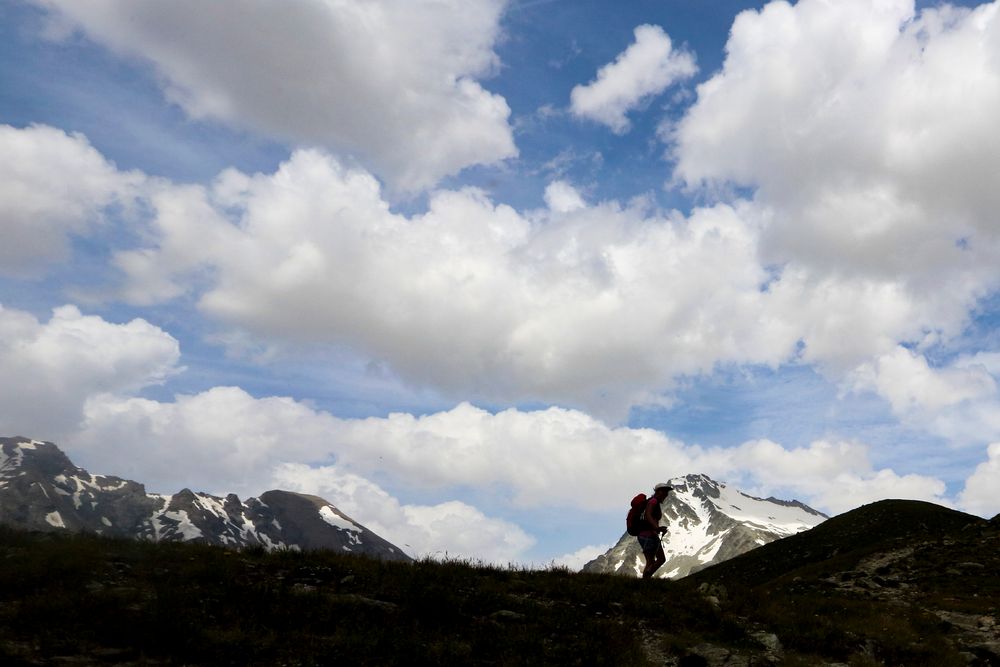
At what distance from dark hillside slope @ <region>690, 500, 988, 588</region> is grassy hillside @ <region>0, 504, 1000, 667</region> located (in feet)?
133

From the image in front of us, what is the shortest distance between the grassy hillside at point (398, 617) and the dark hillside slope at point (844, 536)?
1600 inches

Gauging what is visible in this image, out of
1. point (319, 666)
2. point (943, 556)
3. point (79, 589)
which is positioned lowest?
point (319, 666)

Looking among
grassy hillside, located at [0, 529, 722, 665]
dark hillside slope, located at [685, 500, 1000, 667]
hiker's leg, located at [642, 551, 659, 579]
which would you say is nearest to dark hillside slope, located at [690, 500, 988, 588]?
dark hillside slope, located at [685, 500, 1000, 667]

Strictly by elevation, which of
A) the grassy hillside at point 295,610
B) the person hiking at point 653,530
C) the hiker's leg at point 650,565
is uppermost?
the person hiking at point 653,530

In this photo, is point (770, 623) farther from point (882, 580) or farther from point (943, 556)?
point (943, 556)

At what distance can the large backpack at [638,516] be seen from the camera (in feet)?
61.7

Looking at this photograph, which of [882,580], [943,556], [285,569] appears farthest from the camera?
[943,556]

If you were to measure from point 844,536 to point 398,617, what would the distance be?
61.2m

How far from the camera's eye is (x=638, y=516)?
19016 millimetres

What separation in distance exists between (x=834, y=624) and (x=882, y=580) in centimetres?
2028

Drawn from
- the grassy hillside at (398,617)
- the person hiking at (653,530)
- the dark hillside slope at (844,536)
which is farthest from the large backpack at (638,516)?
the dark hillside slope at (844,536)

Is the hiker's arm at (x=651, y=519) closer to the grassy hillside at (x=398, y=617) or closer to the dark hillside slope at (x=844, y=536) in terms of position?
the grassy hillside at (x=398, y=617)

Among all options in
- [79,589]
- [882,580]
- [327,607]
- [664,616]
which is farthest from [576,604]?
[882,580]

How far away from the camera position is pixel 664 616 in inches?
558
